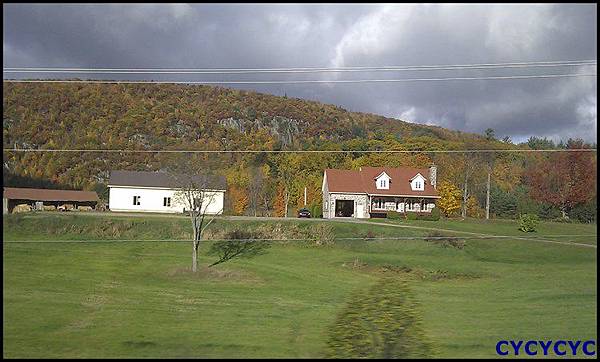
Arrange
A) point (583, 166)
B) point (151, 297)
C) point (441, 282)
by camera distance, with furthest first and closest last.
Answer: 1. point (583, 166)
2. point (441, 282)
3. point (151, 297)

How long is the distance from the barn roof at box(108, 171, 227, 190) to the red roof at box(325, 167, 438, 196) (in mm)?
4759

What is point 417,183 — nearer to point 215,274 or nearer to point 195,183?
point 215,274

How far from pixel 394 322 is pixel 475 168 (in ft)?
36.7

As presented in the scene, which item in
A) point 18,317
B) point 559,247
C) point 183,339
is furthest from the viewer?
point 559,247

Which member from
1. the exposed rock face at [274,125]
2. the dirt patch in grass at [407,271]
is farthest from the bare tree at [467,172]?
the exposed rock face at [274,125]

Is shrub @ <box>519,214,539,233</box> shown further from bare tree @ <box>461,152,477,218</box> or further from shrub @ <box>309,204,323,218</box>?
shrub @ <box>309,204,323,218</box>

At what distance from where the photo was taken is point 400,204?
81.0 ft

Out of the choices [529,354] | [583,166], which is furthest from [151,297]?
[583,166]

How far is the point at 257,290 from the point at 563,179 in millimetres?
13133

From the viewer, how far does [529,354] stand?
9.60 metres

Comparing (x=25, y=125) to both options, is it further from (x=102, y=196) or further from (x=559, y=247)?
(x=559, y=247)

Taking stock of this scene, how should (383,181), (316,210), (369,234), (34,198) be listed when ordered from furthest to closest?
(316,210), (369,234), (383,181), (34,198)

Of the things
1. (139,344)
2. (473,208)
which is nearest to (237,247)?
(473,208)

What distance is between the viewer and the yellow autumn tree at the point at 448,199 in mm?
21969
